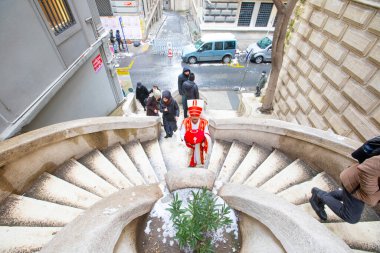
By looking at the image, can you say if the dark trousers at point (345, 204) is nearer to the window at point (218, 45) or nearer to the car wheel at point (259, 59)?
the window at point (218, 45)

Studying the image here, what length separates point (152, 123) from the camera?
13.7ft

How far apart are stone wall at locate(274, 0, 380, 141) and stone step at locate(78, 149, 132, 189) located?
14.5 feet

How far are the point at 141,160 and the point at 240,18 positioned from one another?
1663 centimetres

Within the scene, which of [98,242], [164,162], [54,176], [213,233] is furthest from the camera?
[164,162]

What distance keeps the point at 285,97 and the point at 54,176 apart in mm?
6590

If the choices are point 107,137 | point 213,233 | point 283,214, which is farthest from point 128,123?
point 283,214

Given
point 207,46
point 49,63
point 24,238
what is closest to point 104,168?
point 24,238

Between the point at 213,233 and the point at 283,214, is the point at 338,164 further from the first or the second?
the point at 213,233

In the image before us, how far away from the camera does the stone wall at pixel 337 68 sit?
336 cm

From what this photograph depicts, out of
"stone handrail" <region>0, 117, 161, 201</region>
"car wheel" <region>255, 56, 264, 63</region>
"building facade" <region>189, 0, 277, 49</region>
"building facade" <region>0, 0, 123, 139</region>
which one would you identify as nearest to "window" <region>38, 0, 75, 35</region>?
"building facade" <region>0, 0, 123, 139</region>

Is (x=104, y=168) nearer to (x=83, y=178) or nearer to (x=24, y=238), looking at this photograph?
(x=83, y=178)

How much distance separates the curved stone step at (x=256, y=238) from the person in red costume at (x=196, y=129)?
1260mm

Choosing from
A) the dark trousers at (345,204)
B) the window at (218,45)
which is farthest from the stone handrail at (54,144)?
the window at (218,45)

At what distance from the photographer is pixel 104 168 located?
3.38 m
